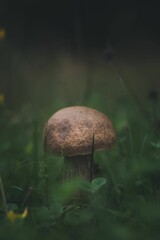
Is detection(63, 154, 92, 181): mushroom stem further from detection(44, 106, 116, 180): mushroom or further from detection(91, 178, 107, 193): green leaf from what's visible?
detection(91, 178, 107, 193): green leaf

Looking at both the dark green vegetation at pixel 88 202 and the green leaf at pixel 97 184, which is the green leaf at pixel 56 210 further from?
the green leaf at pixel 97 184

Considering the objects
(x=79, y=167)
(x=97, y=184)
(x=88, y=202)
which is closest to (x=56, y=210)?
(x=97, y=184)

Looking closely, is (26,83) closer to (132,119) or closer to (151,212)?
(132,119)

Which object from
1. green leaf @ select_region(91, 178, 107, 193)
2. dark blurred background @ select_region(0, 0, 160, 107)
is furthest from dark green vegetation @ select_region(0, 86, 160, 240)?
dark blurred background @ select_region(0, 0, 160, 107)

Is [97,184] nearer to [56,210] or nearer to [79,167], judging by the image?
[56,210]

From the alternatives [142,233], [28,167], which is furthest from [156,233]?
[28,167]

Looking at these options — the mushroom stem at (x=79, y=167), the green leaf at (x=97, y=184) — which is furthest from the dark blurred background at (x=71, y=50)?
the green leaf at (x=97, y=184)
